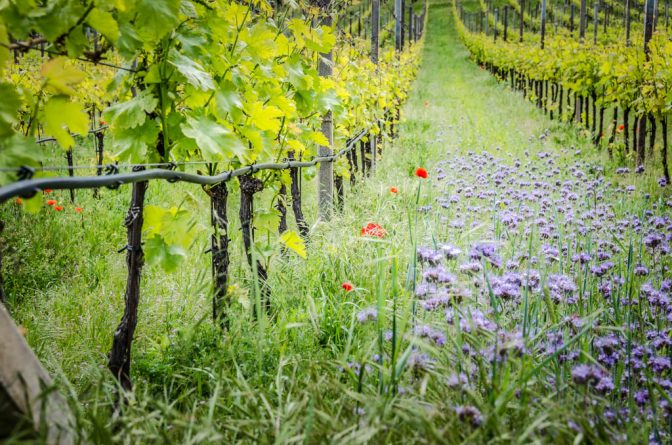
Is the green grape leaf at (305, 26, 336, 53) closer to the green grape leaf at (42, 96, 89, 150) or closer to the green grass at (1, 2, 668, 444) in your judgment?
the green grass at (1, 2, 668, 444)

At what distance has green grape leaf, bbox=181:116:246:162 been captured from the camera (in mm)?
1919

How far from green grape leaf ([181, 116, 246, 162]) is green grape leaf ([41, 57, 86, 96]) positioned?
586mm

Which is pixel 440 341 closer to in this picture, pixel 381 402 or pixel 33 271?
pixel 381 402

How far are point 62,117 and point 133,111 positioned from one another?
0.50 metres

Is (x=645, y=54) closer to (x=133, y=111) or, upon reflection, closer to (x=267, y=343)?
(x=267, y=343)

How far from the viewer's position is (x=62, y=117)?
1406 mm

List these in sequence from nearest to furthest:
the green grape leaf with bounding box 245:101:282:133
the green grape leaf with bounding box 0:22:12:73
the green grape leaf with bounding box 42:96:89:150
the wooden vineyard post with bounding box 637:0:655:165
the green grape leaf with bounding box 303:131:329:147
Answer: the green grape leaf with bounding box 0:22:12:73 → the green grape leaf with bounding box 42:96:89:150 → the green grape leaf with bounding box 245:101:282:133 → the green grape leaf with bounding box 303:131:329:147 → the wooden vineyard post with bounding box 637:0:655:165

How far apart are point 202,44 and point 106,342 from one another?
1.81 metres

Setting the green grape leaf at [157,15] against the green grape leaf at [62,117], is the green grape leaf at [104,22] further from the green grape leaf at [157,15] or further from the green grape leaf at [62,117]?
the green grape leaf at [62,117]

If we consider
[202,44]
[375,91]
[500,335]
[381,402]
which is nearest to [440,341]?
[500,335]

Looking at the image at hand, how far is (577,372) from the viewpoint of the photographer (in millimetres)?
1573

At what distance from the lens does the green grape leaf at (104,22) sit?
1.46 meters

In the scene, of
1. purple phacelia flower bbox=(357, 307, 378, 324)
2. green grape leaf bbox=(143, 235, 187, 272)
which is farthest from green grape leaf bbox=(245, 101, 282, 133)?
purple phacelia flower bbox=(357, 307, 378, 324)

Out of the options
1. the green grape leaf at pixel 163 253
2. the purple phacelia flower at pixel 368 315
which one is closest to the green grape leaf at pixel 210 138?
the green grape leaf at pixel 163 253
